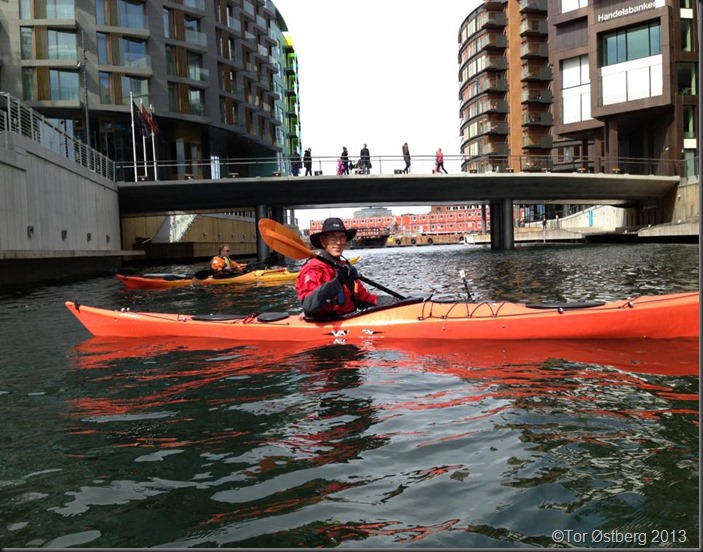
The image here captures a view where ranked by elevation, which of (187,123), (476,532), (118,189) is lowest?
(476,532)

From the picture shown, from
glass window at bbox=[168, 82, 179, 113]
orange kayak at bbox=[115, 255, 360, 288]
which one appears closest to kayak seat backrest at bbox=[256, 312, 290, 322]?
orange kayak at bbox=[115, 255, 360, 288]

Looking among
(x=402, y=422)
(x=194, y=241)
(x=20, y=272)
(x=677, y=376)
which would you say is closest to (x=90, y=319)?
(x=402, y=422)

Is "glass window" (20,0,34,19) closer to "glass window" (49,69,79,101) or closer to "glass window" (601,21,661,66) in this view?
"glass window" (49,69,79,101)

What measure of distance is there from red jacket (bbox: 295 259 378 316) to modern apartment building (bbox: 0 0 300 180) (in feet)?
88.2

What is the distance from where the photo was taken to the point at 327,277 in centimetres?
757

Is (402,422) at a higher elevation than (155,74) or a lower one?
lower

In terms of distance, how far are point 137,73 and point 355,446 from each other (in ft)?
141

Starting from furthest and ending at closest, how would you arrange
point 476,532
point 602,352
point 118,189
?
point 118,189, point 602,352, point 476,532

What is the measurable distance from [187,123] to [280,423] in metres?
44.9

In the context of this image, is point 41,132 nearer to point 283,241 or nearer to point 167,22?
point 283,241

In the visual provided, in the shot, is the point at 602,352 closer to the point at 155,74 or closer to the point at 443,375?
the point at 443,375

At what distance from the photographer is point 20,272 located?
66.1 feet

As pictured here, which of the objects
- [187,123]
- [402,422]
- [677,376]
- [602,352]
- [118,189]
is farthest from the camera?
[187,123]

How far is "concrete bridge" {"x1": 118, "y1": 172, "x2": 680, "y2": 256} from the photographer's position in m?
33.4
